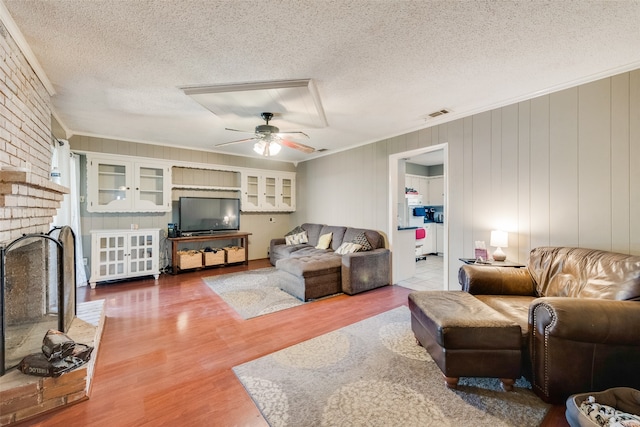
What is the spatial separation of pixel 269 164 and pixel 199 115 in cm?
300

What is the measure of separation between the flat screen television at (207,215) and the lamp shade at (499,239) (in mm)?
4710

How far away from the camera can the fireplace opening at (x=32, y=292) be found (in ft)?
5.59

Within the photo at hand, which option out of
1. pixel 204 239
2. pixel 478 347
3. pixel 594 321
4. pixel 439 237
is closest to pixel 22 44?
pixel 204 239

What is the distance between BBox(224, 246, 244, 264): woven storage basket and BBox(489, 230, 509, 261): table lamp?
14.9 feet

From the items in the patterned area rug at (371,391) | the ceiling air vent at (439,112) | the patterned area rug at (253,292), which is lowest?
the patterned area rug at (371,391)

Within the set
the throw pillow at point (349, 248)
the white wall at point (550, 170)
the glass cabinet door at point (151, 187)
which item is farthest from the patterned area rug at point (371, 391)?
the glass cabinet door at point (151, 187)

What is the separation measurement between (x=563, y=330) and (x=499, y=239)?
144 centimetres

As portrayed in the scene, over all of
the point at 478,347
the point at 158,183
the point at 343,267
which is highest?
the point at 158,183

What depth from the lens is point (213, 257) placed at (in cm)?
519

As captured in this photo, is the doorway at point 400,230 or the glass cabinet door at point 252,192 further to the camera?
the glass cabinet door at point 252,192

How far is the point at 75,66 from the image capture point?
220 centimetres

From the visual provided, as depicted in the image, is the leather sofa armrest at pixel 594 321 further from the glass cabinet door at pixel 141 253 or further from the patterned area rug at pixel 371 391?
the glass cabinet door at pixel 141 253

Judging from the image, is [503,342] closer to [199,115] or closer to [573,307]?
[573,307]

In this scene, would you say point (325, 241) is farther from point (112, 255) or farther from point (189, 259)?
point (112, 255)
